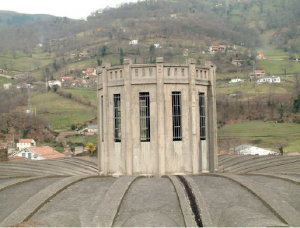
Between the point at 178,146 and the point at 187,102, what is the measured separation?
2600mm

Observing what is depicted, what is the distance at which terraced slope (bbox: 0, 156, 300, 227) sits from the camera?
1383cm

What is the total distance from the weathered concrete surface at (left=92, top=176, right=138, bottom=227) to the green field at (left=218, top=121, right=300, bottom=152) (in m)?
69.8

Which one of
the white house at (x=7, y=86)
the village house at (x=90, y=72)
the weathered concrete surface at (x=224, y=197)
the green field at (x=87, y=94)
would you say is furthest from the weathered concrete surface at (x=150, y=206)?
the village house at (x=90, y=72)

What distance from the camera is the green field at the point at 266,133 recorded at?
287ft

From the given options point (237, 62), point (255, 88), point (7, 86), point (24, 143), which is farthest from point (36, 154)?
point (237, 62)

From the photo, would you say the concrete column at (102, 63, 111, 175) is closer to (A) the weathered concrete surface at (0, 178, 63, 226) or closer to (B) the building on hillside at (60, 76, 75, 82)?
(A) the weathered concrete surface at (0, 178, 63, 226)

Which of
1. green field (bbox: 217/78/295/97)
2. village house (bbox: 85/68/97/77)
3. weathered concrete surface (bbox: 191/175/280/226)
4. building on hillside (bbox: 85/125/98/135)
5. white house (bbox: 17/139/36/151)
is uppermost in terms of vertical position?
village house (bbox: 85/68/97/77)

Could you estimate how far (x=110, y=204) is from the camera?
1507 centimetres

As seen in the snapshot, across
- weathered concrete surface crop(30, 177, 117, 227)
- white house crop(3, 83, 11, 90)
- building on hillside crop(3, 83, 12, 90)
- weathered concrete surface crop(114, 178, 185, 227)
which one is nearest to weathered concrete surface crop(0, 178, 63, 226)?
weathered concrete surface crop(30, 177, 117, 227)

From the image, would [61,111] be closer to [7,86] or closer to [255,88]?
[7,86]

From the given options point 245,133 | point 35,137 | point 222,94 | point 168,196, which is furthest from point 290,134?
point 168,196

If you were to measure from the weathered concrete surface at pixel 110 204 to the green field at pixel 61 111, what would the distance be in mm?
104204

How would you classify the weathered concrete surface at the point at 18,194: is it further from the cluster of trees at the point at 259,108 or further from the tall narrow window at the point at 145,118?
the cluster of trees at the point at 259,108

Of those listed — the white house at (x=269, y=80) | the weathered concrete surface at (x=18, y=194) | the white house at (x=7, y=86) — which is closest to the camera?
the weathered concrete surface at (x=18, y=194)
